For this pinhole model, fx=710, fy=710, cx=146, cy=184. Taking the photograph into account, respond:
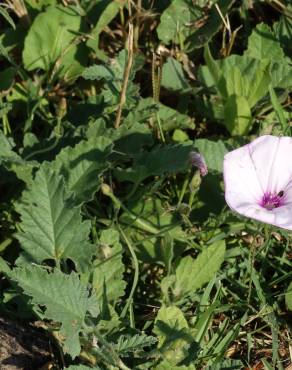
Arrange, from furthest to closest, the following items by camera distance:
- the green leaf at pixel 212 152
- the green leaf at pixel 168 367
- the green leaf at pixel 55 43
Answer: the green leaf at pixel 55 43 → the green leaf at pixel 212 152 → the green leaf at pixel 168 367

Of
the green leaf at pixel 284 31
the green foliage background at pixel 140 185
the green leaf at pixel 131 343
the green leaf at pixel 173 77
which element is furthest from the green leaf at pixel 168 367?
the green leaf at pixel 284 31

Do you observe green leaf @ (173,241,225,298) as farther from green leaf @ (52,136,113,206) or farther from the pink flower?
→ green leaf @ (52,136,113,206)

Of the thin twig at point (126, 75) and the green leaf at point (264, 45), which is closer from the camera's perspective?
the thin twig at point (126, 75)

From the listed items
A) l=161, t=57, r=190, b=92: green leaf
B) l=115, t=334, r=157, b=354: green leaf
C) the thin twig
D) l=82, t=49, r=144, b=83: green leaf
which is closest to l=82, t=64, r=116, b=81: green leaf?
l=82, t=49, r=144, b=83: green leaf

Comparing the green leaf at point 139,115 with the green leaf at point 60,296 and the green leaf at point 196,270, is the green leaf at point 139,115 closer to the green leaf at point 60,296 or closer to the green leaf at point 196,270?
the green leaf at point 196,270

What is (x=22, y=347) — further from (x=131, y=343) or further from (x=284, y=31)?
(x=284, y=31)

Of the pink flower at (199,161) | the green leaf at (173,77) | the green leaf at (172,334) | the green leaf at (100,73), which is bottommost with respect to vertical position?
the green leaf at (172,334)

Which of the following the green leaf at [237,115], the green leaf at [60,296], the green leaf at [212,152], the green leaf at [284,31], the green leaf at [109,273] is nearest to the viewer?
the green leaf at [60,296]
